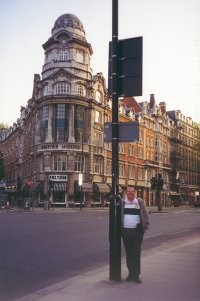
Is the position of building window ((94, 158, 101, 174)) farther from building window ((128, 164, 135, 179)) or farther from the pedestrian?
the pedestrian

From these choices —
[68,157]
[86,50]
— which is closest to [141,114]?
[86,50]

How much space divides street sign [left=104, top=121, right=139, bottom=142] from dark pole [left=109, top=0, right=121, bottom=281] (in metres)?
0.08

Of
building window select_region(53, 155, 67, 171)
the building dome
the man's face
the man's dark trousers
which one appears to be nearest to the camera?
the man's dark trousers

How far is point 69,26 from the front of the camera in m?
52.7

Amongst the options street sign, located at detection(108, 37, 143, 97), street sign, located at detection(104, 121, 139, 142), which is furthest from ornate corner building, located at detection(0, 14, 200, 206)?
street sign, located at detection(108, 37, 143, 97)

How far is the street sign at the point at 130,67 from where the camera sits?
280 inches

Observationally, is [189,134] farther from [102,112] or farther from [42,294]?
[42,294]

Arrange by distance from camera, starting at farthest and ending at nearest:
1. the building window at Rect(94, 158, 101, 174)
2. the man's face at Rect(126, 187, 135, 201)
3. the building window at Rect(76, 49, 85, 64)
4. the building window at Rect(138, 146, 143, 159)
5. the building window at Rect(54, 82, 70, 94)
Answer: the building window at Rect(138, 146, 143, 159), the building window at Rect(94, 158, 101, 174), the building window at Rect(76, 49, 85, 64), the building window at Rect(54, 82, 70, 94), the man's face at Rect(126, 187, 135, 201)

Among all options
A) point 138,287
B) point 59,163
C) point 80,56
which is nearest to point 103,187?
point 59,163

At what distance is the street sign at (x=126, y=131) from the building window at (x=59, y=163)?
4287 centimetres

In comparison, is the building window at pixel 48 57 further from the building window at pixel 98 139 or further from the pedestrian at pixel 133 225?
the pedestrian at pixel 133 225

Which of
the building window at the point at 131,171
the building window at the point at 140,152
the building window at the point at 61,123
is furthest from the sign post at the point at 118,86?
the building window at the point at 140,152

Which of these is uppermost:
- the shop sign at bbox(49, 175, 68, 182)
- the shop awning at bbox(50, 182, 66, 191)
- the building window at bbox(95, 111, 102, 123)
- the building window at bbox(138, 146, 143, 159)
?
the building window at bbox(95, 111, 102, 123)

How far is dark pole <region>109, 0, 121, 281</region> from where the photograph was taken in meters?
6.87
